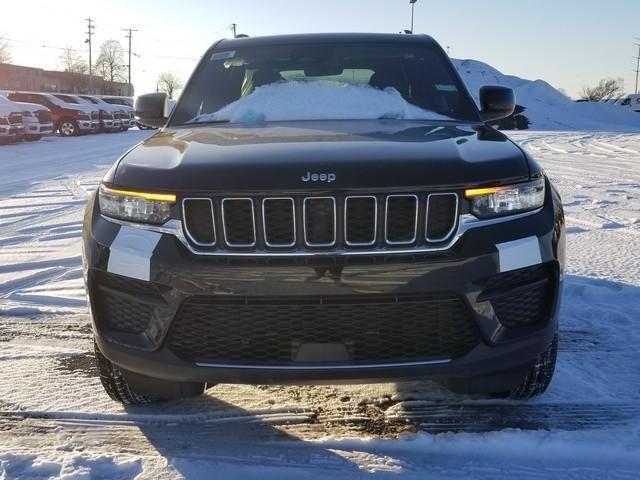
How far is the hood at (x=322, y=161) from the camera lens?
223 cm

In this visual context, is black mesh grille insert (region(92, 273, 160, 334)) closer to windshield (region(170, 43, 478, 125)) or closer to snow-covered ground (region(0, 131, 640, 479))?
snow-covered ground (region(0, 131, 640, 479))

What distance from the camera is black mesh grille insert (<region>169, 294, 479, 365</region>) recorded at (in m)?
2.23

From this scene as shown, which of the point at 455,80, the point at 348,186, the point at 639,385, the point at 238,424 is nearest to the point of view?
the point at 348,186

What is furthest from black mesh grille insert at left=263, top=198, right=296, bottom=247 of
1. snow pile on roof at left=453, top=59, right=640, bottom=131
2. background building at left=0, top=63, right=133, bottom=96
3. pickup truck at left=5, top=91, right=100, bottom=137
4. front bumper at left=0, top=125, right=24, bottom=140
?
background building at left=0, top=63, right=133, bottom=96

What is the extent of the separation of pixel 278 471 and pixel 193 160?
4.00 feet

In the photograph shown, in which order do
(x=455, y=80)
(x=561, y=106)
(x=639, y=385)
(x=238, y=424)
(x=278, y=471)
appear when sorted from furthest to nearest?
(x=561, y=106) < (x=455, y=80) < (x=639, y=385) < (x=238, y=424) < (x=278, y=471)

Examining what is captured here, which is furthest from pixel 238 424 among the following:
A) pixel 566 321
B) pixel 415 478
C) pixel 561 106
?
pixel 561 106

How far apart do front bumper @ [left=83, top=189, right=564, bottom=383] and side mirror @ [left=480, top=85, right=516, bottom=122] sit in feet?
5.08

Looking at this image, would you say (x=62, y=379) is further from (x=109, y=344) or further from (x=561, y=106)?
(x=561, y=106)

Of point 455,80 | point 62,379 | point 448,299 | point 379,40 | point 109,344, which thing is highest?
point 379,40

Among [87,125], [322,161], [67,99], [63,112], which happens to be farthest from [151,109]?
[67,99]

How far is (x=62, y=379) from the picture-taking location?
124 inches

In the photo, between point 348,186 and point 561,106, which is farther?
point 561,106

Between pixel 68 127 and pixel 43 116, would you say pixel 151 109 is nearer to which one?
pixel 43 116
